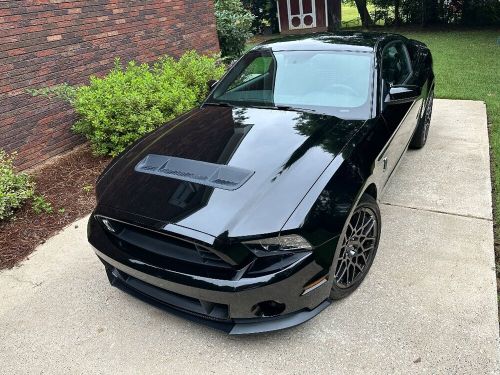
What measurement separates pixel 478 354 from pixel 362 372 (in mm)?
634

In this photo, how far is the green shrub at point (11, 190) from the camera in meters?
3.78

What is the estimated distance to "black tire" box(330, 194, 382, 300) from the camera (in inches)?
96.2

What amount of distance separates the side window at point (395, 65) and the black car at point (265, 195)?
0.08m

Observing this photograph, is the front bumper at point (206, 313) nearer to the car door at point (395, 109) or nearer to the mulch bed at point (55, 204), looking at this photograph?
the car door at point (395, 109)

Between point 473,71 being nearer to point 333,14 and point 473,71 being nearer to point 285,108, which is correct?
point 285,108

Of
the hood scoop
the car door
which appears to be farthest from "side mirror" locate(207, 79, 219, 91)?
the car door

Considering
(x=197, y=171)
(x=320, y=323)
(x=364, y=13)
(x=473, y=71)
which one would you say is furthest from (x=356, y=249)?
(x=364, y=13)

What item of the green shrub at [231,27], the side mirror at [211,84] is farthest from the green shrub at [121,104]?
the green shrub at [231,27]

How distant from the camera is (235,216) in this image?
2.09 meters

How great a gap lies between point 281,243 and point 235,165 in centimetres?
64

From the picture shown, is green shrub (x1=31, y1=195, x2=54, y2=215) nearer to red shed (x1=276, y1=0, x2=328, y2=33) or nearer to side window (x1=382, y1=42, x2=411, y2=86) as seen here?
side window (x1=382, y1=42, x2=411, y2=86)

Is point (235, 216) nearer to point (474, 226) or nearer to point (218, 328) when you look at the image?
point (218, 328)

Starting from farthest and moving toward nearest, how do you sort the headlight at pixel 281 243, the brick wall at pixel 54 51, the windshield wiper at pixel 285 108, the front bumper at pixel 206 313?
the brick wall at pixel 54 51
the windshield wiper at pixel 285 108
the front bumper at pixel 206 313
the headlight at pixel 281 243

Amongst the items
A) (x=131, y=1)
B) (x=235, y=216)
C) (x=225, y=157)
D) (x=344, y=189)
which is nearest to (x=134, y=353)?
(x=235, y=216)
